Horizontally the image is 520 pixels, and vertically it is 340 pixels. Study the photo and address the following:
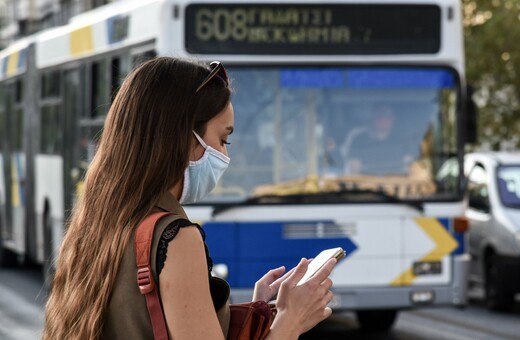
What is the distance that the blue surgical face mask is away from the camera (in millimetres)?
3029

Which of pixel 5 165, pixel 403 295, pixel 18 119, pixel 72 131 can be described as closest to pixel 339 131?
pixel 403 295

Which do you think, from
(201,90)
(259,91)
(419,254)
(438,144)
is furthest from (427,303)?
(201,90)

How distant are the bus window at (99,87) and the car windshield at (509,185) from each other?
4.50m

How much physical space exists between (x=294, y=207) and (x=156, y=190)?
7.61 metres

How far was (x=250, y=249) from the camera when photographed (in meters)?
10.4

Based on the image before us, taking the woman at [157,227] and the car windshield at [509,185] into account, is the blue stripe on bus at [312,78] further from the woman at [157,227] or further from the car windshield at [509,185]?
the woman at [157,227]

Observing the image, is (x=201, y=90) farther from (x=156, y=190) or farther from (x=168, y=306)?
(x=168, y=306)

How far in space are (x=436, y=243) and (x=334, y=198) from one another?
881mm

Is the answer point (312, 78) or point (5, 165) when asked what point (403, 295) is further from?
point (5, 165)

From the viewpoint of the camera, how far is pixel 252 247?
10.4 meters

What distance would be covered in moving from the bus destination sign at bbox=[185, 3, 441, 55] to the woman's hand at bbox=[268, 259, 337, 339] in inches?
293

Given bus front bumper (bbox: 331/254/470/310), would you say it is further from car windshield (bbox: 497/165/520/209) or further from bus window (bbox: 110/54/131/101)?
car windshield (bbox: 497/165/520/209)

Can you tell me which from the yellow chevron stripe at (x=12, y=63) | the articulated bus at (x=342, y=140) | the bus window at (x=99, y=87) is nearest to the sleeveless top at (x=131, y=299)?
the articulated bus at (x=342, y=140)

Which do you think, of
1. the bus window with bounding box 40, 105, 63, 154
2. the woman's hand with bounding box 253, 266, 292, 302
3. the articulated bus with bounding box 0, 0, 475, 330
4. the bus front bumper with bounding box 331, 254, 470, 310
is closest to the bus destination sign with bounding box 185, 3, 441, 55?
the articulated bus with bounding box 0, 0, 475, 330
